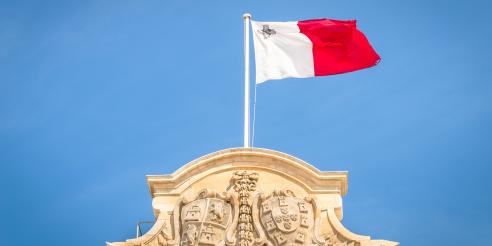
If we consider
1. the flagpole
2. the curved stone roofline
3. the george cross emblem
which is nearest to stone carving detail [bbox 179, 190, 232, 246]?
the curved stone roofline

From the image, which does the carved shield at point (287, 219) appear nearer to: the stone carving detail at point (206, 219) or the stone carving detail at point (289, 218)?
the stone carving detail at point (289, 218)

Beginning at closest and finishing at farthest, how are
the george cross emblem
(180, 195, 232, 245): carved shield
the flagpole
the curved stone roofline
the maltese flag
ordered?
(180, 195, 232, 245): carved shield → the curved stone roofline → the flagpole → the maltese flag → the george cross emblem

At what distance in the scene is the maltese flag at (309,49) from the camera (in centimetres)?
2869

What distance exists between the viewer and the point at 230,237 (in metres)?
25.3

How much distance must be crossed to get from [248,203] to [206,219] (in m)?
1.02

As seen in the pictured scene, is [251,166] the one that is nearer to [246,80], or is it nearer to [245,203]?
[245,203]

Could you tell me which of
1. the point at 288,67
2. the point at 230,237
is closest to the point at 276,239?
the point at 230,237

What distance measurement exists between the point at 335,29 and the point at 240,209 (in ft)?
19.5

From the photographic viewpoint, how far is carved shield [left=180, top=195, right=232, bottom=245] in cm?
2527

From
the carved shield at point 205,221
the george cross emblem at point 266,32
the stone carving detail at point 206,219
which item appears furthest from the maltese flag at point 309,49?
the carved shield at point 205,221

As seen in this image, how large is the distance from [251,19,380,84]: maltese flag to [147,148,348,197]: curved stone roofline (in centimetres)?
276

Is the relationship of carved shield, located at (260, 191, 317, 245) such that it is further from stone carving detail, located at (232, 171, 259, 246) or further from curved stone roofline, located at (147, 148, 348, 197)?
curved stone roofline, located at (147, 148, 348, 197)

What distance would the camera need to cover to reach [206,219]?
2550 centimetres

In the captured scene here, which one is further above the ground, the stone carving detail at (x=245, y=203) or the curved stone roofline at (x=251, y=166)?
the curved stone roofline at (x=251, y=166)
